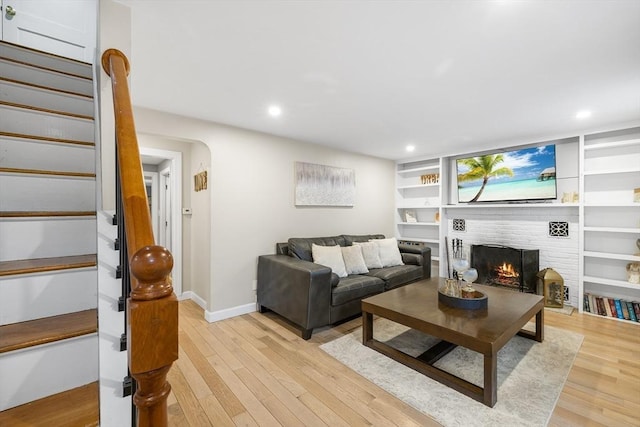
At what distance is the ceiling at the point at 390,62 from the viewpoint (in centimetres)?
153

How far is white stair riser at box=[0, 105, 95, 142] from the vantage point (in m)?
1.66

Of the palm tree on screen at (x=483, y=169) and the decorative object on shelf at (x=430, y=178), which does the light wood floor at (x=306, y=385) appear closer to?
the palm tree on screen at (x=483, y=169)

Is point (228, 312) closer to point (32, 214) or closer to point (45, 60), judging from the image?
point (32, 214)

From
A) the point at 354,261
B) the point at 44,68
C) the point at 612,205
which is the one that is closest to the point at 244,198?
→ the point at 354,261

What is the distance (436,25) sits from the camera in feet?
5.32

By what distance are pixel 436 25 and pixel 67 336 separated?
230cm

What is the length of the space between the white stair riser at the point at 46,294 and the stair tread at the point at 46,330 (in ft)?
0.11

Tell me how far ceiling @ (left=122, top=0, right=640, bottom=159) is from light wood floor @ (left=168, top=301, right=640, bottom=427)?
2.33m

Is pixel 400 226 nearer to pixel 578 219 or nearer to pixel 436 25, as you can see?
pixel 578 219

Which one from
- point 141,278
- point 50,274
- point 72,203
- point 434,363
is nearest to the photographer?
point 141,278

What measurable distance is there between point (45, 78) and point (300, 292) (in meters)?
2.70

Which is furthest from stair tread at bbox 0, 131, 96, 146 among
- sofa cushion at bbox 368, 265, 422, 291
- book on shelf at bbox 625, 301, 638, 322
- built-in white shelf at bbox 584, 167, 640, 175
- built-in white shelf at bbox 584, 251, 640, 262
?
book on shelf at bbox 625, 301, 638, 322

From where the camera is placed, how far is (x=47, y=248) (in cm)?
142

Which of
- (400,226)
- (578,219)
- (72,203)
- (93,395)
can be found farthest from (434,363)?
(400,226)
